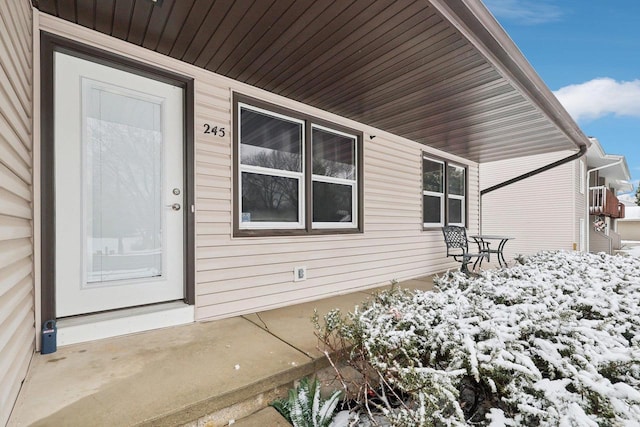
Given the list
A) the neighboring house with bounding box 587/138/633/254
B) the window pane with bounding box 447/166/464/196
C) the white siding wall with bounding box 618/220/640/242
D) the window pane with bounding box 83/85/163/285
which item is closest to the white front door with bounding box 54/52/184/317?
the window pane with bounding box 83/85/163/285

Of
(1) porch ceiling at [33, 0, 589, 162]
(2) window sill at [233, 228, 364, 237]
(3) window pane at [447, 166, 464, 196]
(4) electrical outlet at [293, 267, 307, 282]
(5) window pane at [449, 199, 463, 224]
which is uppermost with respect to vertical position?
(1) porch ceiling at [33, 0, 589, 162]

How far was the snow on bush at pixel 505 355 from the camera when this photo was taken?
1.06 metres

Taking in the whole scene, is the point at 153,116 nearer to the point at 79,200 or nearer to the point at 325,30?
the point at 79,200

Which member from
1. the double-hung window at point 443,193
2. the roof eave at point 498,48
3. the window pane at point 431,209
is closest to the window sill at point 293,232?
the window pane at point 431,209

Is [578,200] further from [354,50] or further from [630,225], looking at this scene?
[630,225]

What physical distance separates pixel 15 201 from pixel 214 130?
156 cm

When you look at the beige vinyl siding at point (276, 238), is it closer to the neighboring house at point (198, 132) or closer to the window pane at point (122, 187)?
the neighboring house at point (198, 132)

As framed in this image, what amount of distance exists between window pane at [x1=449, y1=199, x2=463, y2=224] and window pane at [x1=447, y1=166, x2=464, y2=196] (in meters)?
0.18

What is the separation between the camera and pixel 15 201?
1.57 m

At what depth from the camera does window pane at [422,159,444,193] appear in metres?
5.44

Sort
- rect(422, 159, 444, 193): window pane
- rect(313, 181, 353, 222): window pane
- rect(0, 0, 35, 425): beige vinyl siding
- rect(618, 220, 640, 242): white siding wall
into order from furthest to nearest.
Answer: rect(618, 220, 640, 242): white siding wall
rect(422, 159, 444, 193): window pane
rect(313, 181, 353, 222): window pane
rect(0, 0, 35, 425): beige vinyl siding

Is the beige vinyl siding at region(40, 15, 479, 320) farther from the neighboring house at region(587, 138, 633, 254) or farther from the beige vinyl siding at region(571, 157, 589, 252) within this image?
the neighboring house at region(587, 138, 633, 254)

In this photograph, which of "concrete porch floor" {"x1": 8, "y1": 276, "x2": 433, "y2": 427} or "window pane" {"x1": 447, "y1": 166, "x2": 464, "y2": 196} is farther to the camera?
"window pane" {"x1": 447, "y1": 166, "x2": 464, "y2": 196}

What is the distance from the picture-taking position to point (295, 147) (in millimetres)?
3564
